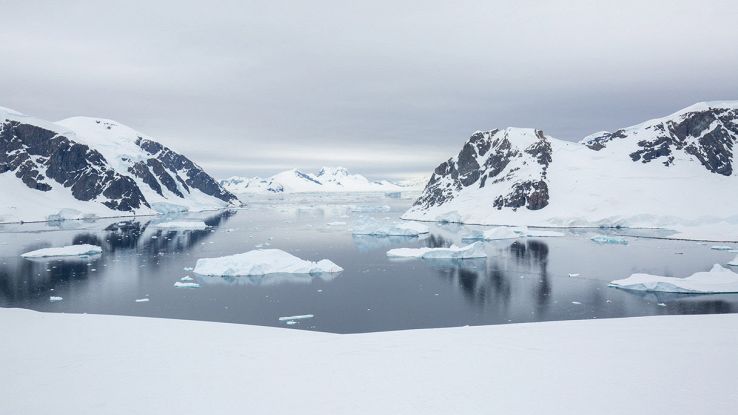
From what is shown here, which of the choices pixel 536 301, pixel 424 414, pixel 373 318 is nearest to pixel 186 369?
pixel 424 414

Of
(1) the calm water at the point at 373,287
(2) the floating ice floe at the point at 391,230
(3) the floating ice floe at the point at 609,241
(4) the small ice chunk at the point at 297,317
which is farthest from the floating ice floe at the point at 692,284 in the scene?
(2) the floating ice floe at the point at 391,230

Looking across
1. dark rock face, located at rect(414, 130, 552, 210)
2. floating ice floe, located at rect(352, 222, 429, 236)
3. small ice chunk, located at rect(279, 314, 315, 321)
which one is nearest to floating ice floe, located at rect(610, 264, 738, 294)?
small ice chunk, located at rect(279, 314, 315, 321)

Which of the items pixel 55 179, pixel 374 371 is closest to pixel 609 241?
pixel 374 371

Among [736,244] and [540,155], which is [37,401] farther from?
[540,155]

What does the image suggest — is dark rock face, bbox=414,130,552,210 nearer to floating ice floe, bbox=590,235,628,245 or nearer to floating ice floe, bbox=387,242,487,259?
floating ice floe, bbox=590,235,628,245

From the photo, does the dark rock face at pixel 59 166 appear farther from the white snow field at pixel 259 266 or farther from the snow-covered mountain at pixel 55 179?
the white snow field at pixel 259 266

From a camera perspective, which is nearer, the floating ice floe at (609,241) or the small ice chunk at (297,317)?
the small ice chunk at (297,317)
